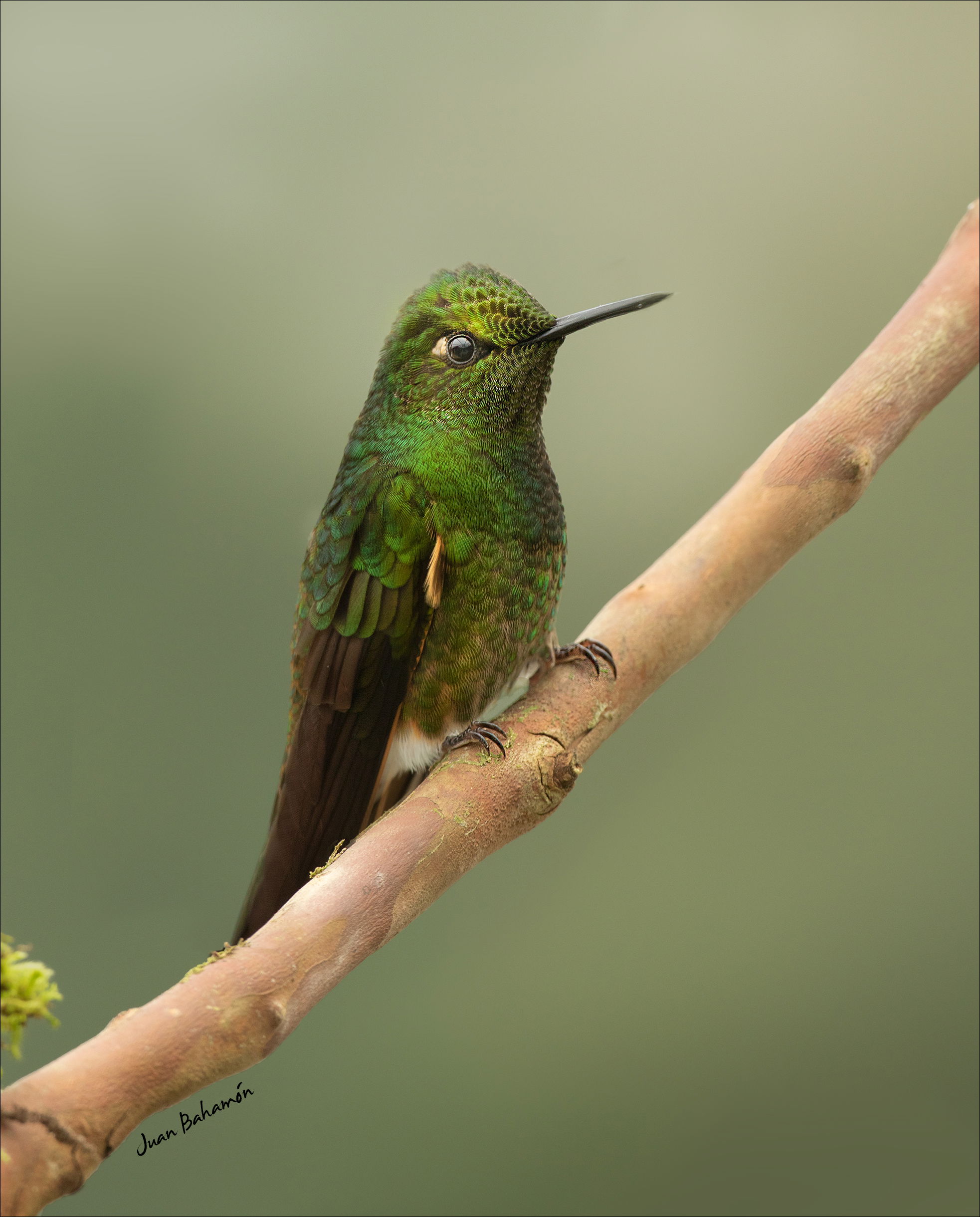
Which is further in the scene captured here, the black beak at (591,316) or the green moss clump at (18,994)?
the black beak at (591,316)

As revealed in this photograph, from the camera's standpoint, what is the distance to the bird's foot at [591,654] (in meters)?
1.69

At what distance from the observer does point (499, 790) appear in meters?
1.44

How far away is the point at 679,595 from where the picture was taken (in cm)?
174

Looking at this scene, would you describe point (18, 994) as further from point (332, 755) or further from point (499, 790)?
point (332, 755)

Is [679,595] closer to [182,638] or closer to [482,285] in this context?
[482,285]

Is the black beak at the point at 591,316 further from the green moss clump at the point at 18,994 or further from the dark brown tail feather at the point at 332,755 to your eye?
the green moss clump at the point at 18,994

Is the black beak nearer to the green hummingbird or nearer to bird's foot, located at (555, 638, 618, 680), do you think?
the green hummingbird

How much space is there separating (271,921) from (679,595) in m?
0.88

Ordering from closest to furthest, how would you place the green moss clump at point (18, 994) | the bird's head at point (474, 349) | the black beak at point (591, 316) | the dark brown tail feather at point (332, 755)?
the green moss clump at point (18, 994)
the black beak at point (591, 316)
the bird's head at point (474, 349)
the dark brown tail feather at point (332, 755)

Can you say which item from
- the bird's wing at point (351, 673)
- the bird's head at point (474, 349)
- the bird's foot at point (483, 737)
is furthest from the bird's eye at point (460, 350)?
the bird's foot at point (483, 737)

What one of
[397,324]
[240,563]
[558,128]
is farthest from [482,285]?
[558,128]

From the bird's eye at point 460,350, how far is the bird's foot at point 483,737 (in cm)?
52

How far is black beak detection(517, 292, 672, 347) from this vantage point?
4.58ft
